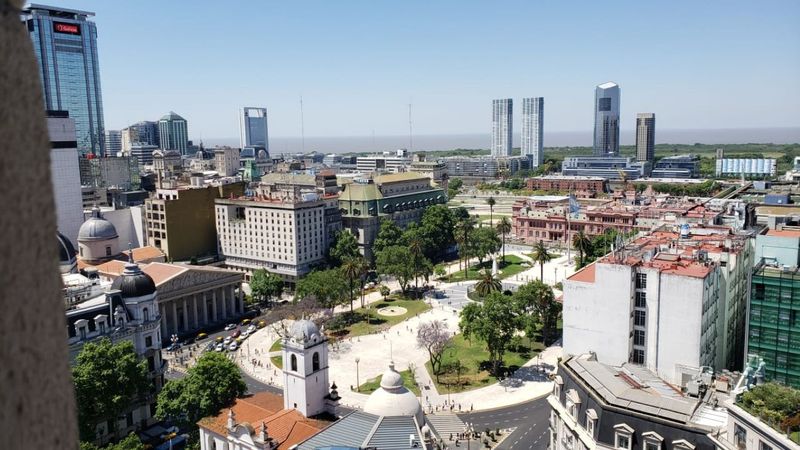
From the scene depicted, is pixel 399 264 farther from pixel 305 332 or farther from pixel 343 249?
pixel 305 332

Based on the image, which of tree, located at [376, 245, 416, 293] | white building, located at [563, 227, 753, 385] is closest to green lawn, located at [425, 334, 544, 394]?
white building, located at [563, 227, 753, 385]

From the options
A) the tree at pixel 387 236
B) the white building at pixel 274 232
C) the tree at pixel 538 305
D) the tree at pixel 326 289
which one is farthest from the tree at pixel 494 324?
the tree at pixel 387 236

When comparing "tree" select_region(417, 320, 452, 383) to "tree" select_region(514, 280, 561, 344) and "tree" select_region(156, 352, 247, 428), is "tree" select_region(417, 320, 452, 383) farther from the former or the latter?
"tree" select_region(156, 352, 247, 428)

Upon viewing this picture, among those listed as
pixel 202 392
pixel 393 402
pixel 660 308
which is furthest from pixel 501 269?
pixel 202 392

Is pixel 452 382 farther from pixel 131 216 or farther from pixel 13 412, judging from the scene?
pixel 131 216

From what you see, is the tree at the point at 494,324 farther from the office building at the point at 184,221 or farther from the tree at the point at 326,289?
the office building at the point at 184,221
